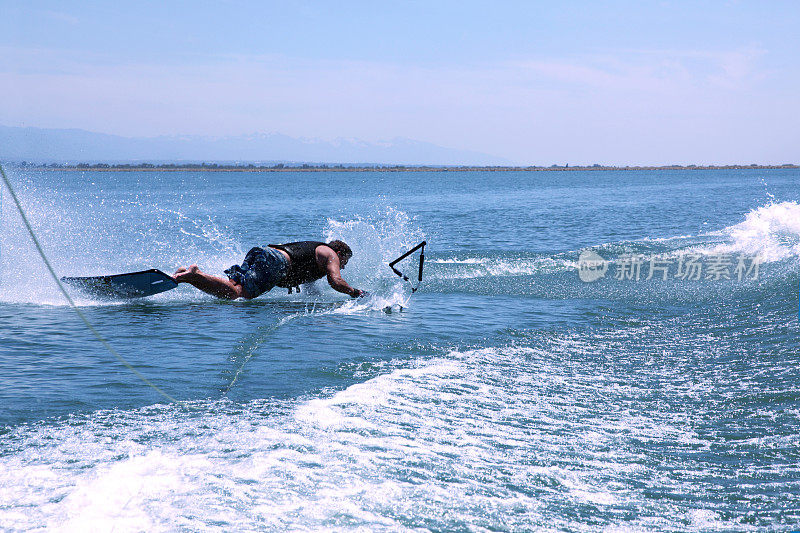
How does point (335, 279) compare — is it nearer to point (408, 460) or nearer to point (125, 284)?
point (125, 284)

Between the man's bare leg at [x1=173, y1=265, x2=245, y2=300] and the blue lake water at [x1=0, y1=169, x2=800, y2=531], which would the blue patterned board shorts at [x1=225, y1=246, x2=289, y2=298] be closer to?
the man's bare leg at [x1=173, y1=265, x2=245, y2=300]

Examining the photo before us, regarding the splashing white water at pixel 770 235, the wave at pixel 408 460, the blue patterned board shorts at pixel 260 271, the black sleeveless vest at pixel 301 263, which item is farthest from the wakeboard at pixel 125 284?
the splashing white water at pixel 770 235

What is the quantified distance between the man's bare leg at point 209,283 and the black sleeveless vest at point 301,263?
90cm

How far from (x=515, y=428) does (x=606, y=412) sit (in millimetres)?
1124

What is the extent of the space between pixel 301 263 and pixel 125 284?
3.35 metres

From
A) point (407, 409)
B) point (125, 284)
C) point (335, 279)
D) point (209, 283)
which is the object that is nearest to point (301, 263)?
point (335, 279)

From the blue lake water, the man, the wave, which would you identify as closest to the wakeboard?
the blue lake water

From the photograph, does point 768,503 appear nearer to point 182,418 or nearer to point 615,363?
point 615,363

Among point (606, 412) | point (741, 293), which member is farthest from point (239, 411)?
point (741, 293)

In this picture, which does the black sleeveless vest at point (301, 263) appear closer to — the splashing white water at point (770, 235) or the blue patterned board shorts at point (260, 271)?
the blue patterned board shorts at point (260, 271)

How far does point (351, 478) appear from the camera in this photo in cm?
480

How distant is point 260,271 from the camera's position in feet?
41.5

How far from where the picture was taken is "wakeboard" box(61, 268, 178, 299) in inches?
482

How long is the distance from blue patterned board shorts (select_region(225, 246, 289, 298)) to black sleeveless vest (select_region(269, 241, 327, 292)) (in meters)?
0.15
